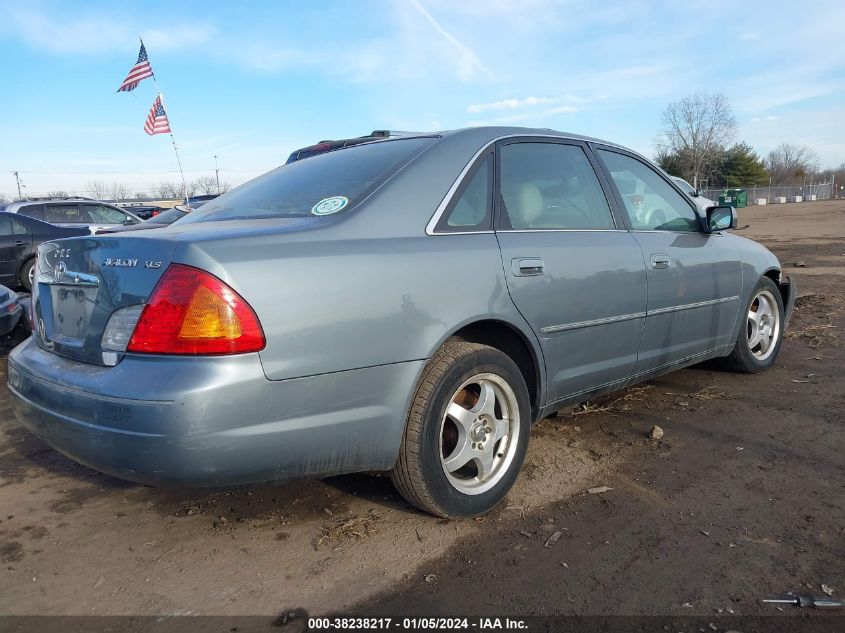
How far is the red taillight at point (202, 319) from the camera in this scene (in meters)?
2.02

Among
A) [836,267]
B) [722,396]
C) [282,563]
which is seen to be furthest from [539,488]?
[836,267]

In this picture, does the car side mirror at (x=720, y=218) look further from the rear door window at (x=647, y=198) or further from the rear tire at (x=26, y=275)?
the rear tire at (x=26, y=275)

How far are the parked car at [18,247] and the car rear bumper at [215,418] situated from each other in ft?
31.1

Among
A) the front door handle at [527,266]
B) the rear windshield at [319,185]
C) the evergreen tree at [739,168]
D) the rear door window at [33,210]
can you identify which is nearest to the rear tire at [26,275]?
the rear door window at [33,210]

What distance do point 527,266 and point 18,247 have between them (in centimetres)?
1033

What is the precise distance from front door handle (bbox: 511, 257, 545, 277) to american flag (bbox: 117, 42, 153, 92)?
47.4 feet

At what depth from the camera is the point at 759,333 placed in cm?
478

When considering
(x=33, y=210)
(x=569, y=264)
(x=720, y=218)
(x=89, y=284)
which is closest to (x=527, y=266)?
(x=569, y=264)

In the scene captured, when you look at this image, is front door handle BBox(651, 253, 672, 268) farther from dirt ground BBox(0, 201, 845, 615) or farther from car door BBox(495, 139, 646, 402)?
dirt ground BBox(0, 201, 845, 615)

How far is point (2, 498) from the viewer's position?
2.96m

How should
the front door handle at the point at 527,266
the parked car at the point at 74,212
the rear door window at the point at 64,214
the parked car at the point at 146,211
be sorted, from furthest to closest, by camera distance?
1. the parked car at the point at 146,211
2. the rear door window at the point at 64,214
3. the parked car at the point at 74,212
4. the front door handle at the point at 527,266

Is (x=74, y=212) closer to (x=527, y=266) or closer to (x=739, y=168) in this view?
(x=527, y=266)

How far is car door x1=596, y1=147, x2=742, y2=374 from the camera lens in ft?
11.7

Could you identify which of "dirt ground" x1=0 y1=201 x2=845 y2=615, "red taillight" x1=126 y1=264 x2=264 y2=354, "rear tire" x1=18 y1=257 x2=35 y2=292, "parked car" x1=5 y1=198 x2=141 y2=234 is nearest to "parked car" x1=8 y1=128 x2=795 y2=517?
"red taillight" x1=126 y1=264 x2=264 y2=354
